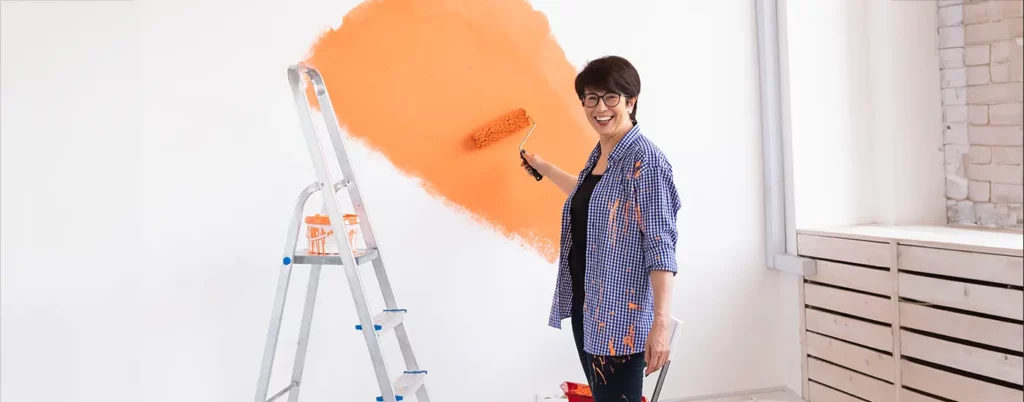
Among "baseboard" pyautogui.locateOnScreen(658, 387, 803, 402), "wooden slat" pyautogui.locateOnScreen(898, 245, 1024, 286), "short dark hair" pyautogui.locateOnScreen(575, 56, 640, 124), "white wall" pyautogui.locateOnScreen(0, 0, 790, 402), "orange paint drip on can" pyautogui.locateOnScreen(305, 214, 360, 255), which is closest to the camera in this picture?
"short dark hair" pyautogui.locateOnScreen(575, 56, 640, 124)

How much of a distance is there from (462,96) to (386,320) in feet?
2.68

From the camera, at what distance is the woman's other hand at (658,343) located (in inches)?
67.9

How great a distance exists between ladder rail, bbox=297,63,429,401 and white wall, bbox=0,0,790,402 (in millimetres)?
A: 286

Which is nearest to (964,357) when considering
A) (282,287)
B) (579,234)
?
(579,234)

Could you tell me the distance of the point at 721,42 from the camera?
108 inches

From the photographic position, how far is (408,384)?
2104 millimetres

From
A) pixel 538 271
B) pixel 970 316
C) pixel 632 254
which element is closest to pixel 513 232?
pixel 538 271

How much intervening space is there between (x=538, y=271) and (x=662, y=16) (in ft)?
3.24

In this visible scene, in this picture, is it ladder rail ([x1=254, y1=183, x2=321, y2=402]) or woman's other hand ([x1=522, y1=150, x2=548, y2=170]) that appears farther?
woman's other hand ([x1=522, y1=150, x2=548, y2=170])

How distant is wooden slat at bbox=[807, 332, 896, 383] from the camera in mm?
2379

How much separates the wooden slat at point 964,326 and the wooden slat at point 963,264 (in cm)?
11

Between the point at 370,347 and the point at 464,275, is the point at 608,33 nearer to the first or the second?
the point at 464,275

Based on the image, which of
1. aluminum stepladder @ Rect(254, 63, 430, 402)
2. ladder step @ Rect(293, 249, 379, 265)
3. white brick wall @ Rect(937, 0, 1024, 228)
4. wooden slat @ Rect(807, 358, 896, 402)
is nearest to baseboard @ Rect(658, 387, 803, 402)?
A: wooden slat @ Rect(807, 358, 896, 402)

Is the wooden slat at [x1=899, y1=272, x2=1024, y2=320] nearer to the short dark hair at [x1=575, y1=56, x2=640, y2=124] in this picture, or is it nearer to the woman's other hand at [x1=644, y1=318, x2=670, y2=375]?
the woman's other hand at [x1=644, y1=318, x2=670, y2=375]
